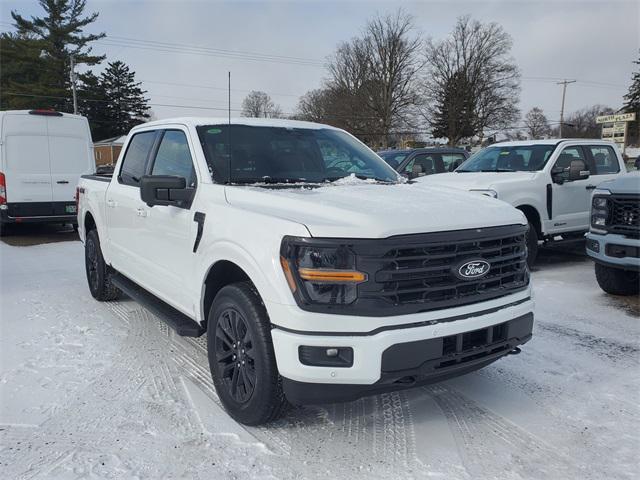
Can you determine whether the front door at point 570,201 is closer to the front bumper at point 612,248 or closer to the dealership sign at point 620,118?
the front bumper at point 612,248

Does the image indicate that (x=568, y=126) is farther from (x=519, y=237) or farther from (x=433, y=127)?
(x=519, y=237)

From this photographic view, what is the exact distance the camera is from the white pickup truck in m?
2.62

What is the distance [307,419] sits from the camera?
327 cm

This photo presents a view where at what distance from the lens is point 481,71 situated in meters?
55.6

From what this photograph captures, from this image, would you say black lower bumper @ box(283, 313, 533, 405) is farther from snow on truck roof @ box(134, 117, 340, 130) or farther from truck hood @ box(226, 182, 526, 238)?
snow on truck roof @ box(134, 117, 340, 130)

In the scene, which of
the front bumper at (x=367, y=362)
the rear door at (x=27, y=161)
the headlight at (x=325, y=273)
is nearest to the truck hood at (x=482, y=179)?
the front bumper at (x=367, y=362)

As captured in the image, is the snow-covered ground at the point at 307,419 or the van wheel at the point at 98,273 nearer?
the snow-covered ground at the point at 307,419

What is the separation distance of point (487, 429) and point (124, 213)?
3.57 metres

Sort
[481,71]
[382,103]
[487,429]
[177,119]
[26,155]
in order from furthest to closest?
[481,71], [382,103], [26,155], [177,119], [487,429]

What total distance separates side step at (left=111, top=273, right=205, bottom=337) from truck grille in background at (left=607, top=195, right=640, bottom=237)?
14.8 feet

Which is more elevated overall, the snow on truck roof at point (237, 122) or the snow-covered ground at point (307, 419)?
the snow on truck roof at point (237, 122)

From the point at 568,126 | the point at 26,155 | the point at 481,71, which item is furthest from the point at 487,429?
the point at 568,126

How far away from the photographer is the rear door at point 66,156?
1103 centimetres

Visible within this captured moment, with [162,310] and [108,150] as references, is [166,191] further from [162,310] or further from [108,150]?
[108,150]
